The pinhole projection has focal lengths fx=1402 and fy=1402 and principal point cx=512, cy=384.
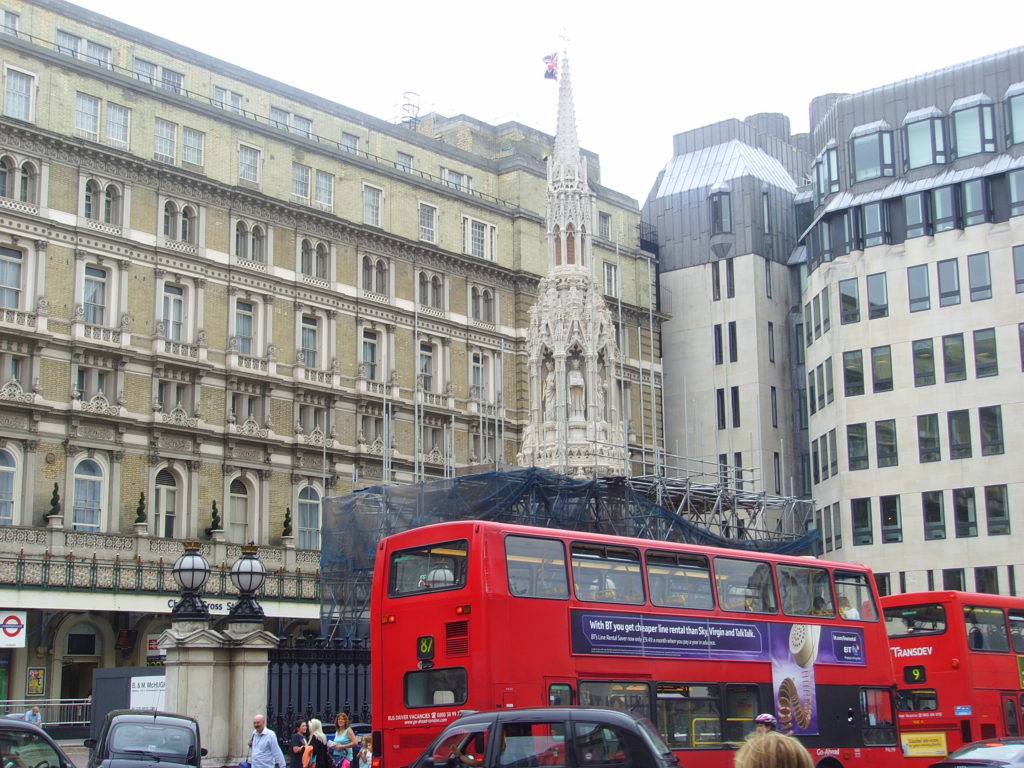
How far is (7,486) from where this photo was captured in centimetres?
4334

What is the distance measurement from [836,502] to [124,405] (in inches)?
1217

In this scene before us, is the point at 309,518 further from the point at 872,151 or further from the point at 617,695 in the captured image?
the point at 617,695

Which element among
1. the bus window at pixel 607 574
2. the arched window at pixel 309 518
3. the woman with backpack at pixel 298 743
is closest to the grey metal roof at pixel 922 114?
the arched window at pixel 309 518

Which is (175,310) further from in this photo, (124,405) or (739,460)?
(739,460)

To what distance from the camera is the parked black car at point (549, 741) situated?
15008 mm

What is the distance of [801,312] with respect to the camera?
69.6 meters

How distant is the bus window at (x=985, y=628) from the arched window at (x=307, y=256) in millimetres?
30877

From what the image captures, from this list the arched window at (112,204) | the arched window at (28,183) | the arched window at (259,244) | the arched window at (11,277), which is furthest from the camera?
the arched window at (259,244)

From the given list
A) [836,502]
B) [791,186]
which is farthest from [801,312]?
[836,502]

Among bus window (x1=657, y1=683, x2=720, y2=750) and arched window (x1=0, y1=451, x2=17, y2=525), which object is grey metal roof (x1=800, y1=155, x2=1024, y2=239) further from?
bus window (x1=657, y1=683, x2=720, y2=750)

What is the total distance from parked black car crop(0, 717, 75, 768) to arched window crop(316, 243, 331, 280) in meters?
40.0

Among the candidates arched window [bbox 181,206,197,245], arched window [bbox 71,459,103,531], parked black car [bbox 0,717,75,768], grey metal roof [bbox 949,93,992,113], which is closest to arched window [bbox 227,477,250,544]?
arched window [bbox 71,459,103,531]

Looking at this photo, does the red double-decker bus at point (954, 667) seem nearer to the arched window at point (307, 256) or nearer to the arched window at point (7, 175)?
the arched window at point (307, 256)

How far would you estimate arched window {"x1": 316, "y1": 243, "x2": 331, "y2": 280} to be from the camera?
177 feet
